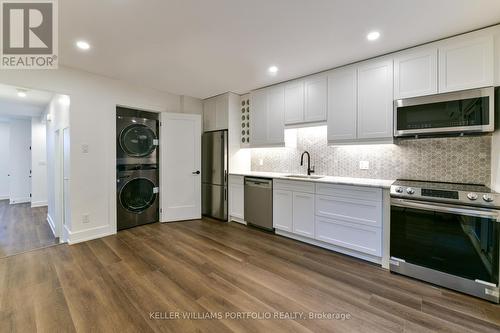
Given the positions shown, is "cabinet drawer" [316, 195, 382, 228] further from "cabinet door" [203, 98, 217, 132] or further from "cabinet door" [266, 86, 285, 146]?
"cabinet door" [203, 98, 217, 132]

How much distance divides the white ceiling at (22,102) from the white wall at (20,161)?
2.18 feet

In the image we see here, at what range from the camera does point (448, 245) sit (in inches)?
79.9

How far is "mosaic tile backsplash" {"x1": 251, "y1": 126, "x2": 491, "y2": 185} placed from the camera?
233 centimetres

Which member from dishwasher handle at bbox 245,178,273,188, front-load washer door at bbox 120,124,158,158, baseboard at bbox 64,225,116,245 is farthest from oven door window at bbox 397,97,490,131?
baseboard at bbox 64,225,116,245

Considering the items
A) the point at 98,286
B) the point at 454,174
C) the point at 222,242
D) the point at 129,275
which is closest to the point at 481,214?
the point at 454,174

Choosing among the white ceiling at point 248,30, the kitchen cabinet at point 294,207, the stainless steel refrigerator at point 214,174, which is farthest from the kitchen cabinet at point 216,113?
the kitchen cabinet at point 294,207

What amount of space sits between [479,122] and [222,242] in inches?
128

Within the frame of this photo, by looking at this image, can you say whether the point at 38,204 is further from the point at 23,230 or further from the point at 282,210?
the point at 282,210

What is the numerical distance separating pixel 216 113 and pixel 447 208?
387 centimetres

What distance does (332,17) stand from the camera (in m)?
1.95

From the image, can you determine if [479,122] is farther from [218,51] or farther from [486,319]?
[218,51]

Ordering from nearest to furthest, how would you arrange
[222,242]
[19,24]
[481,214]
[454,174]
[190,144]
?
[481,214]
[19,24]
[454,174]
[222,242]
[190,144]

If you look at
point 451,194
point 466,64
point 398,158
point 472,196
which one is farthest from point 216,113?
point 472,196

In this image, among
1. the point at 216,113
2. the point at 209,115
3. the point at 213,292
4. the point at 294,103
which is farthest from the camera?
the point at 209,115
